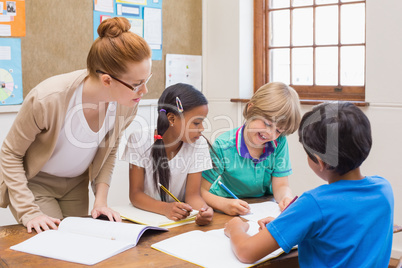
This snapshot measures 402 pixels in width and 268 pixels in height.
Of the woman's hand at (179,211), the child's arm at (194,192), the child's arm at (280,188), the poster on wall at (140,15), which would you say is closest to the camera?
the woman's hand at (179,211)

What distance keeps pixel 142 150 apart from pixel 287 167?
64 cm

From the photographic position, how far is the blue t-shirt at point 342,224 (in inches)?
45.1

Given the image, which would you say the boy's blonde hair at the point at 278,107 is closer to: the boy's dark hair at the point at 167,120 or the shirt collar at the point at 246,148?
the shirt collar at the point at 246,148

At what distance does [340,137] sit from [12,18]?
7.26 ft

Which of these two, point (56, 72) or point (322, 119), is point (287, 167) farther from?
point (56, 72)

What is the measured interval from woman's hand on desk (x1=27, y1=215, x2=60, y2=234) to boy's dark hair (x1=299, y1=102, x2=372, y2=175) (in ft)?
2.83

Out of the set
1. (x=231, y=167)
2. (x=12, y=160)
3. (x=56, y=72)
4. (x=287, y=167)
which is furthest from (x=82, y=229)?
(x=56, y=72)

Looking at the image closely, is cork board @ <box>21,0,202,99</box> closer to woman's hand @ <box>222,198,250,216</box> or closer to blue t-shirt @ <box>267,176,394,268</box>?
woman's hand @ <box>222,198,250,216</box>

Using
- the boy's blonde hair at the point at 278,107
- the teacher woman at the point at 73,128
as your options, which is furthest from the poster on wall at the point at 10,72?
the boy's blonde hair at the point at 278,107

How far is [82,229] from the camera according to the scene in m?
1.46

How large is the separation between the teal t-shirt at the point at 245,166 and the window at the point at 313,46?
137 centimetres

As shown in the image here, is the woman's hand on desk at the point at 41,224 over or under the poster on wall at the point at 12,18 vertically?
under

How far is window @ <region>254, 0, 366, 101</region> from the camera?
10.5 ft

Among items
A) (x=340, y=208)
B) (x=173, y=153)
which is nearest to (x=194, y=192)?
(x=173, y=153)
